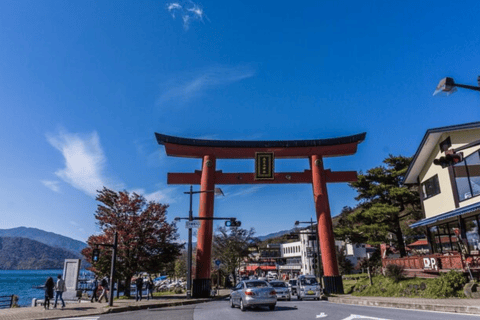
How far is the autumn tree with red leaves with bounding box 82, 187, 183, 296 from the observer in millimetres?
21719

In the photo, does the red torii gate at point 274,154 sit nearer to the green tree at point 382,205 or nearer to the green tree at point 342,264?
the green tree at point 382,205

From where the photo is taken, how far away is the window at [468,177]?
61.1 feet

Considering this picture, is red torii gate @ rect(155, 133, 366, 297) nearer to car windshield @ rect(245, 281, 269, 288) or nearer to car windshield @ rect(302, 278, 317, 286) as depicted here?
car windshield @ rect(302, 278, 317, 286)

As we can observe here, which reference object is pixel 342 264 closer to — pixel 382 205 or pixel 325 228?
pixel 382 205

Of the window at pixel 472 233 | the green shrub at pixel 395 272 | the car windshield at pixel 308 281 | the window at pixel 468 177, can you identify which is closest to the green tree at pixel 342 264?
the car windshield at pixel 308 281

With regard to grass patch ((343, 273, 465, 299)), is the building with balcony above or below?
above

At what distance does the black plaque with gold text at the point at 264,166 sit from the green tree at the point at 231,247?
19515 millimetres

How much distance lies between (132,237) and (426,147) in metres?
21.5

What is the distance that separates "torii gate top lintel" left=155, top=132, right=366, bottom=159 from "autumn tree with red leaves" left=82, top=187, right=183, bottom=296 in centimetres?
495

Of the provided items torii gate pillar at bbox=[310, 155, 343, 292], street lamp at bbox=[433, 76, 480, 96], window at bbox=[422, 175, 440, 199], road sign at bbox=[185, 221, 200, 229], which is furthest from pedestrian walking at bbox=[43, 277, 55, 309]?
window at bbox=[422, 175, 440, 199]

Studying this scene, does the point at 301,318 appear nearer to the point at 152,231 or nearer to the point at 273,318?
Answer: the point at 273,318

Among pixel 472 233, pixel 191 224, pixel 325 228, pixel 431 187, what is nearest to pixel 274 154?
pixel 325 228

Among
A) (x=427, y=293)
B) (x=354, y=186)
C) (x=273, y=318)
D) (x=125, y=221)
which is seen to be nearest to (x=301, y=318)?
(x=273, y=318)

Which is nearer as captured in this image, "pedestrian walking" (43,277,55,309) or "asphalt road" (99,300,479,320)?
"asphalt road" (99,300,479,320)
